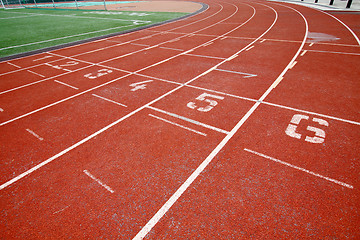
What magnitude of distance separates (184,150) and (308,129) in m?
3.41

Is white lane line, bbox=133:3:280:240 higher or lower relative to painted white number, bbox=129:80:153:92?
lower

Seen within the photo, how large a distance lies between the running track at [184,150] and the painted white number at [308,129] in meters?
0.05

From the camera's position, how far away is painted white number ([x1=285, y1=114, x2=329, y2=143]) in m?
5.03

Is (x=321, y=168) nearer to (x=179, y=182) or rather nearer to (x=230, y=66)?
(x=179, y=182)

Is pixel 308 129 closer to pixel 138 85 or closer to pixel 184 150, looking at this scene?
pixel 184 150

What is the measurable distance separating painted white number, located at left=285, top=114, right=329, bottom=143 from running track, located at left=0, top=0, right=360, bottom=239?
0.15 ft

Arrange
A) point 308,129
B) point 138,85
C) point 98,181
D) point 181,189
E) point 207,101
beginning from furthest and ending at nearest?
1. point 138,85
2. point 207,101
3. point 308,129
4. point 98,181
5. point 181,189

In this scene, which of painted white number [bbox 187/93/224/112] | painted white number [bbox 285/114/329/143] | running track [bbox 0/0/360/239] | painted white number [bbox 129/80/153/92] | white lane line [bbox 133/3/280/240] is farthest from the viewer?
painted white number [bbox 129/80/153/92]

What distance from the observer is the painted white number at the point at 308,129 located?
503cm

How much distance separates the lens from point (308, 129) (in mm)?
5379

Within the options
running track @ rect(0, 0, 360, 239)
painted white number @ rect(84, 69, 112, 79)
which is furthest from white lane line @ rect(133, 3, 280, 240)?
painted white number @ rect(84, 69, 112, 79)

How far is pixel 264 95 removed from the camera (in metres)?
7.12

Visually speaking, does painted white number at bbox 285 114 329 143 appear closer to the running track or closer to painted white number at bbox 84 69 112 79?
the running track

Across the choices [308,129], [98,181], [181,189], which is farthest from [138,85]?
[308,129]
